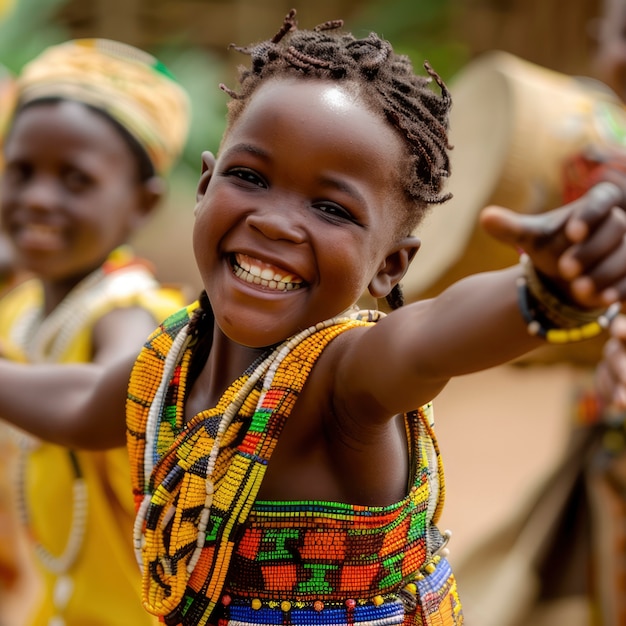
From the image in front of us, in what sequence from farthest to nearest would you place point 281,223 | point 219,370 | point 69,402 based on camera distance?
1. point 69,402
2. point 219,370
3. point 281,223

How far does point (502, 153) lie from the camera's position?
13.5ft

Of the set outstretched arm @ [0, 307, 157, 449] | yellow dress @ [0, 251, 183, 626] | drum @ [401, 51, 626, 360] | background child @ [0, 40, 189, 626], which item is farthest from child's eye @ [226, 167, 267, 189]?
drum @ [401, 51, 626, 360]

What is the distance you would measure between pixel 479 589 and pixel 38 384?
230 cm

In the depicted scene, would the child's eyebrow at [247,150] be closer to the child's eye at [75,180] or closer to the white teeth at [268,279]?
the white teeth at [268,279]

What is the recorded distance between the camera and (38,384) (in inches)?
79.7

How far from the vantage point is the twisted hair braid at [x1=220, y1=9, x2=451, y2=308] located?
1577mm

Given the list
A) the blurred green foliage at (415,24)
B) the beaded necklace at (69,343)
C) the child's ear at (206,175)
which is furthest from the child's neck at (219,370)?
the blurred green foliage at (415,24)

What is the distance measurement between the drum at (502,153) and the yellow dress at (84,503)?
5.44 ft

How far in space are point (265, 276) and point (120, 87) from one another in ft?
5.33

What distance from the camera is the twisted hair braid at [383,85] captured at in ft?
5.17

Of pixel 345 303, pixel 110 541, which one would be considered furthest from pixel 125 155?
pixel 345 303

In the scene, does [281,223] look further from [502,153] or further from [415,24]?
[415,24]

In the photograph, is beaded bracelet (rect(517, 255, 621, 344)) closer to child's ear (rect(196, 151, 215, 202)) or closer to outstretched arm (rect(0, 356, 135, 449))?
child's ear (rect(196, 151, 215, 202))

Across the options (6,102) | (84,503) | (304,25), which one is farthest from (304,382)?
(304,25)
